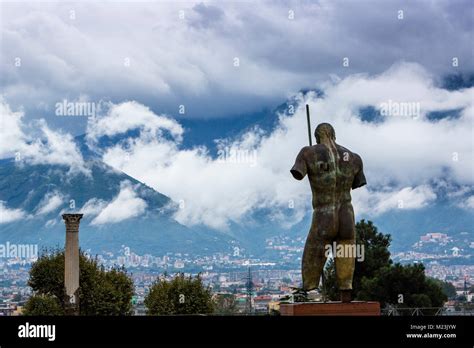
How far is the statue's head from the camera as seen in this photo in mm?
16375

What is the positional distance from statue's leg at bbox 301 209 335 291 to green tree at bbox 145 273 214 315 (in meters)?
25.9

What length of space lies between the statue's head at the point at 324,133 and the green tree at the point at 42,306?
2420 centimetres

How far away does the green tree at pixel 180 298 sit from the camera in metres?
42.1

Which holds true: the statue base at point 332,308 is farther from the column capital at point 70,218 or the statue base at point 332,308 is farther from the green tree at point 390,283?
the green tree at point 390,283

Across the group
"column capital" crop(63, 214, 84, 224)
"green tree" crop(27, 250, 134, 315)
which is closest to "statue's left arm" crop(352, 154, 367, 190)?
"column capital" crop(63, 214, 84, 224)

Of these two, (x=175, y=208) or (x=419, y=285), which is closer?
(x=419, y=285)

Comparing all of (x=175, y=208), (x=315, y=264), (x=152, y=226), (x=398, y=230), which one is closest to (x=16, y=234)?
(x=152, y=226)

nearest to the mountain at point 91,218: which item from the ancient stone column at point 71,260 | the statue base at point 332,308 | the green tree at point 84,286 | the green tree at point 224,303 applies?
the green tree at point 224,303

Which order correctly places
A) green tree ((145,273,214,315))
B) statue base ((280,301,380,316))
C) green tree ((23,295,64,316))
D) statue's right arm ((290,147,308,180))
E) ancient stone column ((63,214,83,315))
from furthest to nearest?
green tree ((145,273,214,315))
green tree ((23,295,64,316))
ancient stone column ((63,214,83,315))
statue's right arm ((290,147,308,180))
statue base ((280,301,380,316))

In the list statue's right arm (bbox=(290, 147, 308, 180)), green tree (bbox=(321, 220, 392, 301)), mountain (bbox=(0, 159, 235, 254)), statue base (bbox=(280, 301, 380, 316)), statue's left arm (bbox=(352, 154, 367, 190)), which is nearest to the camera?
statue base (bbox=(280, 301, 380, 316))

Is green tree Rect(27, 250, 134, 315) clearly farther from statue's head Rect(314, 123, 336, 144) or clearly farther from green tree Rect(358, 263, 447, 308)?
statue's head Rect(314, 123, 336, 144)
